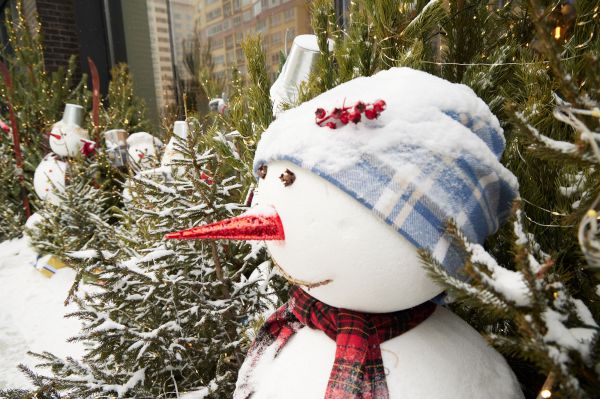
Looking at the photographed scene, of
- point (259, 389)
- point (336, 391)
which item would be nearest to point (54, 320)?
point (259, 389)

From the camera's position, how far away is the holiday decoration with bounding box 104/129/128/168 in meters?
3.44

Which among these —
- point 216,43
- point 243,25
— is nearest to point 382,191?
point 243,25

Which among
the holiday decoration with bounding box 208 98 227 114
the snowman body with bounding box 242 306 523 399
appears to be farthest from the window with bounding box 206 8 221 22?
the snowman body with bounding box 242 306 523 399

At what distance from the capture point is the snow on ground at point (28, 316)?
2.45 metres

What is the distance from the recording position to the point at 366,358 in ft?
2.84

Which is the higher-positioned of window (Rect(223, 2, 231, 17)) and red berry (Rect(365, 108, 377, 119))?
window (Rect(223, 2, 231, 17))

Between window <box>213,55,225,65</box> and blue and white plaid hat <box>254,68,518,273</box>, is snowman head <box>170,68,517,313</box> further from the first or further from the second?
window <box>213,55,225,65</box>

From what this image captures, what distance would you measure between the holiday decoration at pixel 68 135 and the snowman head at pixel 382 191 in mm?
3491

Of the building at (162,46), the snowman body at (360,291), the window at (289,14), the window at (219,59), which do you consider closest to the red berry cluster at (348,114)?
the snowman body at (360,291)

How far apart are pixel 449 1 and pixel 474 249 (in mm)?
914

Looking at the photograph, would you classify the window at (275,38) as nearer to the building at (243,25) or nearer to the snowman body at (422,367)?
the building at (243,25)

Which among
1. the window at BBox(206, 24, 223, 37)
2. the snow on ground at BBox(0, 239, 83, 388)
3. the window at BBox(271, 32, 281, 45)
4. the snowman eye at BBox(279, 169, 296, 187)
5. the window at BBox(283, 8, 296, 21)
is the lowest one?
the snow on ground at BBox(0, 239, 83, 388)

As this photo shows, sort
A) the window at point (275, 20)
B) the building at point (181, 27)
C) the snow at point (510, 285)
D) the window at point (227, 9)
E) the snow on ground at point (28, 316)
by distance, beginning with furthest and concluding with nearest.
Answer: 1. the building at point (181, 27)
2. the window at point (227, 9)
3. the window at point (275, 20)
4. the snow on ground at point (28, 316)
5. the snow at point (510, 285)

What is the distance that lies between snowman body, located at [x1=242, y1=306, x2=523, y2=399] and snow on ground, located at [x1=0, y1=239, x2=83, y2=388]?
79.2 inches
